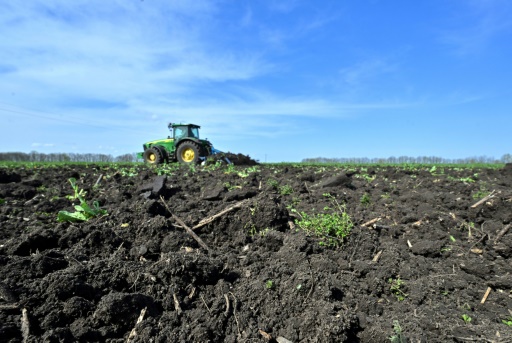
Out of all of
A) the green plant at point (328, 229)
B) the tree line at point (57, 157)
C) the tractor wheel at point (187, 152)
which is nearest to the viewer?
the green plant at point (328, 229)

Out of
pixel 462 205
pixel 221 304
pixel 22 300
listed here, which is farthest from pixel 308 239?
pixel 462 205

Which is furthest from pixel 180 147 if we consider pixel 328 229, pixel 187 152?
pixel 328 229

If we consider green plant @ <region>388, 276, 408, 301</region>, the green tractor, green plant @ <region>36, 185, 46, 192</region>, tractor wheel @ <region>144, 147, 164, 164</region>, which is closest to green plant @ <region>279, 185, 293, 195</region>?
green plant @ <region>388, 276, 408, 301</region>

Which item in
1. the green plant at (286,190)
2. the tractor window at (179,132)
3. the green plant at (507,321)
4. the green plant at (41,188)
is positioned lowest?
the green plant at (507,321)

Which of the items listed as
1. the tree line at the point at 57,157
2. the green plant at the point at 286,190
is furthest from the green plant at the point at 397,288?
the tree line at the point at 57,157

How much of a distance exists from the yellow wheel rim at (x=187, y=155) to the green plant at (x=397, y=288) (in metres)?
16.5

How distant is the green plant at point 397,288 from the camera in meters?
3.39

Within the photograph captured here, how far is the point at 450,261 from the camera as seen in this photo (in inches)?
165

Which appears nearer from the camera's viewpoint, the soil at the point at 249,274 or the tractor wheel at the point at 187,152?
the soil at the point at 249,274

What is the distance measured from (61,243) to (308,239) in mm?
2586

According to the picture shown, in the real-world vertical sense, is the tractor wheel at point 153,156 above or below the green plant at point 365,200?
above

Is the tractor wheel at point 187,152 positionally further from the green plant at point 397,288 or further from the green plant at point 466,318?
the green plant at point 466,318

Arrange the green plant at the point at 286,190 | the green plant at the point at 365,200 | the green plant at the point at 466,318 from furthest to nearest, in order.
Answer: the green plant at the point at 286,190
the green plant at the point at 365,200
the green plant at the point at 466,318

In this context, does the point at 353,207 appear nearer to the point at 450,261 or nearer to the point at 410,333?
the point at 450,261
